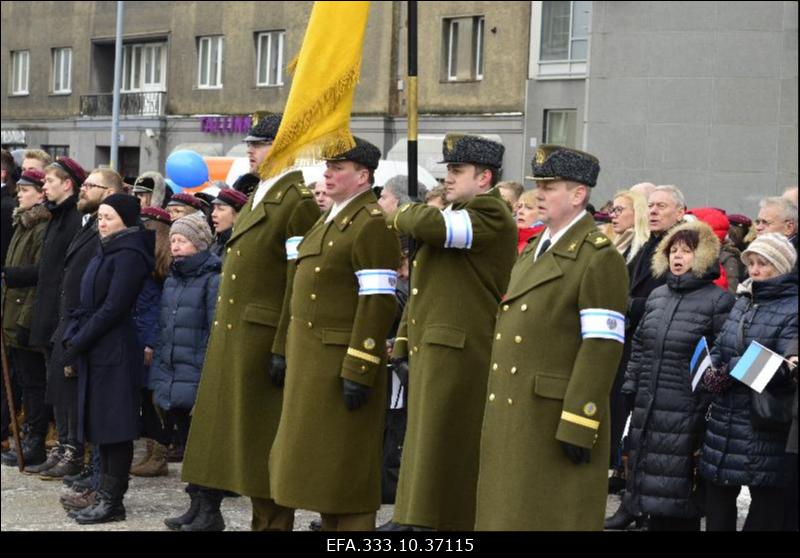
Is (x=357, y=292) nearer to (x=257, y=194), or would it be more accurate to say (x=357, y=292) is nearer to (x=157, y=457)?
(x=257, y=194)

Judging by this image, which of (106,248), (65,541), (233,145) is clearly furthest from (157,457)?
(233,145)

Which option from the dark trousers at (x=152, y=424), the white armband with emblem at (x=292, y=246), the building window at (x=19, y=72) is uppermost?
the building window at (x=19, y=72)

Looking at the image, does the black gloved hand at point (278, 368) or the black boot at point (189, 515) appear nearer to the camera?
the black gloved hand at point (278, 368)

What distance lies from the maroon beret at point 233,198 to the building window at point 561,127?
21158 millimetres

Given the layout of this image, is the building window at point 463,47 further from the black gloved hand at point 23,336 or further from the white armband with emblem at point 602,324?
the white armband with emblem at point 602,324

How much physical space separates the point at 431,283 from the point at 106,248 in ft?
8.42

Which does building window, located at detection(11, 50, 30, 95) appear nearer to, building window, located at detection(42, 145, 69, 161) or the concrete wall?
building window, located at detection(42, 145, 69, 161)

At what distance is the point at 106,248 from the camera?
340 inches

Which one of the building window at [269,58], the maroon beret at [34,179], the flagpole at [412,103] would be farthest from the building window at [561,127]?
the flagpole at [412,103]

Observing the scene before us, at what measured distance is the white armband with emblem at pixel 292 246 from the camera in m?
7.44

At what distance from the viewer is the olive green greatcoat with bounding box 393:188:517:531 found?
273 inches

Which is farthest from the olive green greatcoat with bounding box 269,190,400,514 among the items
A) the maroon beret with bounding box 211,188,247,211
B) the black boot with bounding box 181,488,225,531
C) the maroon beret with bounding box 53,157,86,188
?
the maroon beret with bounding box 53,157,86,188

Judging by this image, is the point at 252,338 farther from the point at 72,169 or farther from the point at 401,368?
the point at 72,169

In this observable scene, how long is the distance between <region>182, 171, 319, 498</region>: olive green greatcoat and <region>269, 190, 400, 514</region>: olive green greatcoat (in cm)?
50
